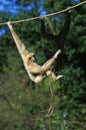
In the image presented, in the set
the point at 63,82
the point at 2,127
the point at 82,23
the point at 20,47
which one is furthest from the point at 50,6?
the point at 20,47

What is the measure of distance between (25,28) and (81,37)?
88.8 inches

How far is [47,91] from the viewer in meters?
18.2

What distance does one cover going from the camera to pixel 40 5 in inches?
805

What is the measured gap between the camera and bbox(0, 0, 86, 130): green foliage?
52.5 feet

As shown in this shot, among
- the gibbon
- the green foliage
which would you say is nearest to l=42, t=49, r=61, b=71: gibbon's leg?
the gibbon

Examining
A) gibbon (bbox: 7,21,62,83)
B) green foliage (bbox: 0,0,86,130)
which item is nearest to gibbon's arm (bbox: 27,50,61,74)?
gibbon (bbox: 7,21,62,83)

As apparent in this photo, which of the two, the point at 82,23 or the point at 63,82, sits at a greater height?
the point at 82,23

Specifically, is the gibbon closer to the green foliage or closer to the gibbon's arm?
the gibbon's arm

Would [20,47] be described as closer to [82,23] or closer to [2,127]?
[2,127]

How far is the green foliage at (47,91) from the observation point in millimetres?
15992

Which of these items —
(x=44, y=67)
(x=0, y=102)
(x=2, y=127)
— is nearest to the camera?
(x=44, y=67)

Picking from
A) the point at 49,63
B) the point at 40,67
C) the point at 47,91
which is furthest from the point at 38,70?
the point at 47,91

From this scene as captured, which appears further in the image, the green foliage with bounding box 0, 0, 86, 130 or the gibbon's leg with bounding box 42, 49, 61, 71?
the green foliage with bounding box 0, 0, 86, 130

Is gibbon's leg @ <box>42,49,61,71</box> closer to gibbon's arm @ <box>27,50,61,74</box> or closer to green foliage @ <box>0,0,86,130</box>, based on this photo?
gibbon's arm @ <box>27,50,61,74</box>
